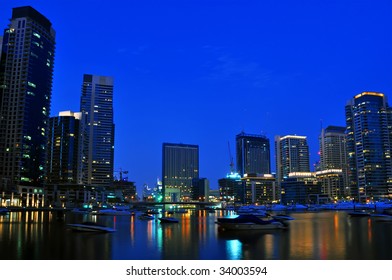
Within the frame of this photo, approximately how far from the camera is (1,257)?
30141 mm

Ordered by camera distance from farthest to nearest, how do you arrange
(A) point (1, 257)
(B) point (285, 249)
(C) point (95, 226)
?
(C) point (95, 226) → (B) point (285, 249) → (A) point (1, 257)

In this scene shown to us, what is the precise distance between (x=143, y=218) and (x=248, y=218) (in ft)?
181

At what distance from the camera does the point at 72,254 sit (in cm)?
3198

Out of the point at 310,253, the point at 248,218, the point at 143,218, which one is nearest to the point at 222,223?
the point at 248,218

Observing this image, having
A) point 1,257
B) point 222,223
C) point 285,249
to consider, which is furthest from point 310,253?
point 222,223

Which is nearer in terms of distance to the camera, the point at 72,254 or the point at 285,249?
the point at 72,254
